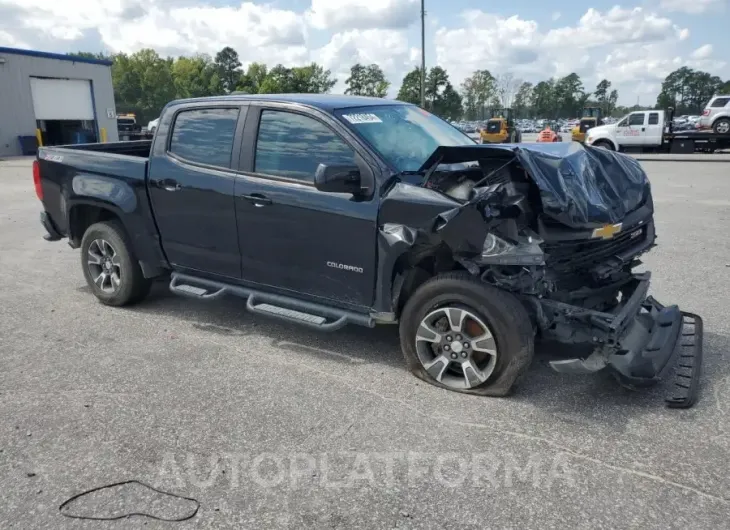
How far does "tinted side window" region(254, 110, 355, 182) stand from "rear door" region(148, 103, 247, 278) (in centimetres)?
27

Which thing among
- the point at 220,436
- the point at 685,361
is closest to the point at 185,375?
the point at 220,436

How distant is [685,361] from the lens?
412cm

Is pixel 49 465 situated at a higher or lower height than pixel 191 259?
lower

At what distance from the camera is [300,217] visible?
4.35 meters

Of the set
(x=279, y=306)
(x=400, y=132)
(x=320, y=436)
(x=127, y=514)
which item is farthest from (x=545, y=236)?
(x=127, y=514)

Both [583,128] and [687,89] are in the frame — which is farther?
[687,89]

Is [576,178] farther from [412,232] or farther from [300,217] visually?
[300,217]

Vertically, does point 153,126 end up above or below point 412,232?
above

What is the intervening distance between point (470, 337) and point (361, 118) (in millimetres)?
1763

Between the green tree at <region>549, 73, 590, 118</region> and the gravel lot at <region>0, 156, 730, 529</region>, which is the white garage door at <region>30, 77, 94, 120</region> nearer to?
the gravel lot at <region>0, 156, 730, 529</region>

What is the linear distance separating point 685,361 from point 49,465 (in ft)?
12.7

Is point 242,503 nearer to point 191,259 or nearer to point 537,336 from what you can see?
point 537,336

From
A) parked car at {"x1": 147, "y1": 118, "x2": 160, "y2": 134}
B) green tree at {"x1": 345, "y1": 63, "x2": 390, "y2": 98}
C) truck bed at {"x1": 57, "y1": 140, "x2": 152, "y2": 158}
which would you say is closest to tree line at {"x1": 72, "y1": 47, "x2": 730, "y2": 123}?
green tree at {"x1": 345, "y1": 63, "x2": 390, "y2": 98}

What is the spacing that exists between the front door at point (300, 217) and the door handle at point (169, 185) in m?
0.66
